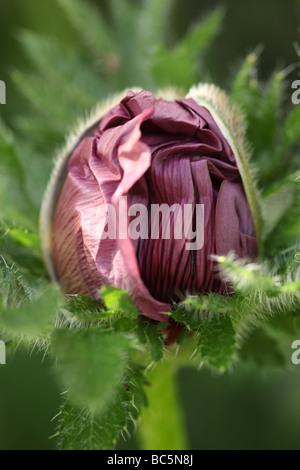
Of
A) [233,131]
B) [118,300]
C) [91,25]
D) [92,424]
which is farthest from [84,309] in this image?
[91,25]

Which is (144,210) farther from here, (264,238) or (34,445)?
(34,445)

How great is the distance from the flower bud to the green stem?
0.54 m

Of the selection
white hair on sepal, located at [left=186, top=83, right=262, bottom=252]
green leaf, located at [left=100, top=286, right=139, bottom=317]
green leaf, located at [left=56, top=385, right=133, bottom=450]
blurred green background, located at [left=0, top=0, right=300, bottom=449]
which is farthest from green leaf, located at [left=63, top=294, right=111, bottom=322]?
blurred green background, located at [left=0, top=0, right=300, bottom=449]

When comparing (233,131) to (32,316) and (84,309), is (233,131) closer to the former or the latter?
(84,309)

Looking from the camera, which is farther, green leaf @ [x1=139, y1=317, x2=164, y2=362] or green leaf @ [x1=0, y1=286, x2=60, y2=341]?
green leaf @ [x1=139, y1=317, x2=164, y2=362]

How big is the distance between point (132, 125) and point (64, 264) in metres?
0.42

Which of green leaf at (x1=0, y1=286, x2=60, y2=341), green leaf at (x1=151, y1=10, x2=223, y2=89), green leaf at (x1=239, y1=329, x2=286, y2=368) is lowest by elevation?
green leaf at (x1=0, y1=286, x2=60, y2=341)

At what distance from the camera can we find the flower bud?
1347mm

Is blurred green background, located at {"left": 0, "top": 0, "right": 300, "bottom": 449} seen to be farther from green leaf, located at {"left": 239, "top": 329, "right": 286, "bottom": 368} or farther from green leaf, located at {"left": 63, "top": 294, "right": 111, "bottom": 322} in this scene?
green leaf, located at {"left": 63, "top": 294, "right": 111, "bottom": 322}

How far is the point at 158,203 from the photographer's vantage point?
4.59 ft

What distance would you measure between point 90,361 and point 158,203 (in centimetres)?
42

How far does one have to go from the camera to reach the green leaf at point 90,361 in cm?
108

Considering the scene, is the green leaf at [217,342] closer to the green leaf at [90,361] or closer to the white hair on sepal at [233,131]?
the green leaf at [90,361]

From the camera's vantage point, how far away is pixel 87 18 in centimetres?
240
